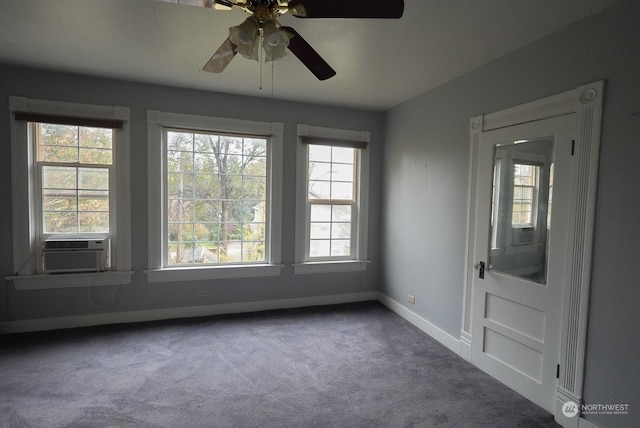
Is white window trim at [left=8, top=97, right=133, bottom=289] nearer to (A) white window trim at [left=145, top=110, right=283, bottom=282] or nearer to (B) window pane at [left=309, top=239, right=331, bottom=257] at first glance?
(A) white window trim at [left=145, top=110, right=283, bottom=282]

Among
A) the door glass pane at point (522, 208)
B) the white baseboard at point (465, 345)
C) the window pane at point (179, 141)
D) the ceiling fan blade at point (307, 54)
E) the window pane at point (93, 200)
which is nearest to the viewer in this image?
the ceiling fan blade at point (307, 54)

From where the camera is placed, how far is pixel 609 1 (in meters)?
1.86

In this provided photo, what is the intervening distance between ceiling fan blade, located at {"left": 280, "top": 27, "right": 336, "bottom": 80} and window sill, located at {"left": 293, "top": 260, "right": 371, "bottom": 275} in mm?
2580

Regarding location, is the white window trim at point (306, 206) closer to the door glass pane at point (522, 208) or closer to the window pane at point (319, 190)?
the window pane at point (319, 190)

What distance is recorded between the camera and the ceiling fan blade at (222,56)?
186cm

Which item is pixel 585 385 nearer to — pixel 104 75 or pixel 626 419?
pixel 626 419

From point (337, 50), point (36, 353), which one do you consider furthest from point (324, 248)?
point (36, 353)

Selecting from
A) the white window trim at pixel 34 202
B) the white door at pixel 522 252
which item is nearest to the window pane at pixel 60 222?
the white window trim at pixel 34 202

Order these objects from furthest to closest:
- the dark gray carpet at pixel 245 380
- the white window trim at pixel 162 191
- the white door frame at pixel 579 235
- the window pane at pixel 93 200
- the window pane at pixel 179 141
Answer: the window pane at pixel 179 141
the white window trim at pixel 162 191
the window pane at pixel 93 200
the dark gray carpet at pixel 245 380
the white door frame at pixel 579 235

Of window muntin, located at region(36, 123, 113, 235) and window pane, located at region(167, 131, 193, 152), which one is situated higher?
window pane, located at region(167, 131, 193, 152)

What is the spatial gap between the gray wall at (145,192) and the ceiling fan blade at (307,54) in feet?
6.53

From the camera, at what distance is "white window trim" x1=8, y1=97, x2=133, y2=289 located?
3127mm

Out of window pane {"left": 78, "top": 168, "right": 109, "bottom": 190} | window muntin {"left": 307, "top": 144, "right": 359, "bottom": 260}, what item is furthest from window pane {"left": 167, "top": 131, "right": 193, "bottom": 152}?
window muntin {"left": 307, "top": 144, "right": 359, "bottom": 260}

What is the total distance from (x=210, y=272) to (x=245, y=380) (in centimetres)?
159
